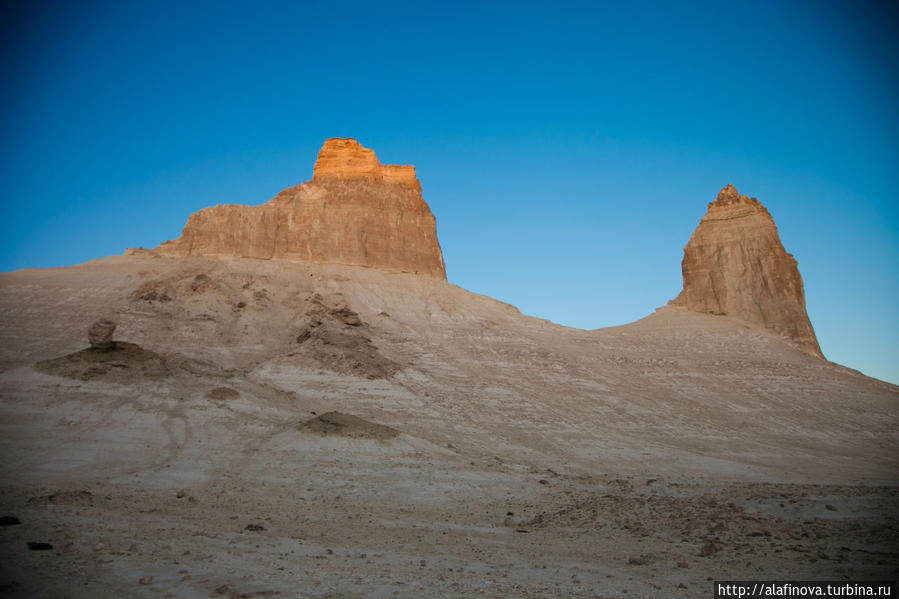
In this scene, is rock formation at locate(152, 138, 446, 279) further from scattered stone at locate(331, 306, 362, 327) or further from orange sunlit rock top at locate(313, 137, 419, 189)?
scattered stone at locate(331, 306, 362, 327)

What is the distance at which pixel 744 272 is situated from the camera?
189 ft

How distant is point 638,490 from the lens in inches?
645

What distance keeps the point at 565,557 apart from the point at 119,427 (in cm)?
1800

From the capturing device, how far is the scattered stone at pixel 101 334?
2691 centimetres

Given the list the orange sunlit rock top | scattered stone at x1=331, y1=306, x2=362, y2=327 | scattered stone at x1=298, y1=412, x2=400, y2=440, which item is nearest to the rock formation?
the orange sunlit rock top

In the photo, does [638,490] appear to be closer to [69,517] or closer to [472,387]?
[69,517]

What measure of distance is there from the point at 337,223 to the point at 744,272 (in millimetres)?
39531

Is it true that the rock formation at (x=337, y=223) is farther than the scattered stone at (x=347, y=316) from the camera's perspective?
Yes

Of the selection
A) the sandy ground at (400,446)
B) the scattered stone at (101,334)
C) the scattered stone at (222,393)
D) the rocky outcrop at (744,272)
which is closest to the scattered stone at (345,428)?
the sandy ground at (400,446)

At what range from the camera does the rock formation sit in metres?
54.2

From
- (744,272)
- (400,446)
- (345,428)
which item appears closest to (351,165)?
(744,272)

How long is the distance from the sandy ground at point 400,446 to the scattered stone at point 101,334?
0.43m

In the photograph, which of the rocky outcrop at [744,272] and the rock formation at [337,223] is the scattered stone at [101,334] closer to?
the rock formation at [337,223]

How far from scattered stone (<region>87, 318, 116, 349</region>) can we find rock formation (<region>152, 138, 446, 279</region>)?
1046 inches
